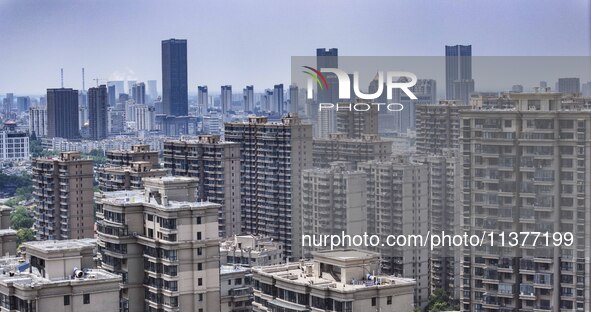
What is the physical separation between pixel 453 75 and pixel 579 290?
88.7 inches

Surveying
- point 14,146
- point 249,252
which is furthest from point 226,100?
point 249,252

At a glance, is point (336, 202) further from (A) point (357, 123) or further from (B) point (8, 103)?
(B) point (8, 103)

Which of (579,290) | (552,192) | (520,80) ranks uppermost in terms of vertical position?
(520,80)

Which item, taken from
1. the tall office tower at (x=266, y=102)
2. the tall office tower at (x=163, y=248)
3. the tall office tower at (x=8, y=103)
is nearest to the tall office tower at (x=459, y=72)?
the tall office tower at (x=163, y=248)

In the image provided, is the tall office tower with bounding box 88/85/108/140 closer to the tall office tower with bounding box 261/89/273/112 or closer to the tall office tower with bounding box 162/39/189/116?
the tall office tower with bounding box 162/39/189/116

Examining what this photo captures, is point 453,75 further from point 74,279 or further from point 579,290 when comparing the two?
point 74,279

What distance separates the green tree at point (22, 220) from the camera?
1250 cm

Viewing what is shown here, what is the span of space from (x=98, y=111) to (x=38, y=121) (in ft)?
4.49

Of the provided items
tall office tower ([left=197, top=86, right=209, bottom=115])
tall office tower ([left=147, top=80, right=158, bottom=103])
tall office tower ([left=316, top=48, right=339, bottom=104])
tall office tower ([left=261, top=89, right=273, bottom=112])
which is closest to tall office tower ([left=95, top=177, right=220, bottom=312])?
tall office tower ([left=316, top=48, right=339, bottom=104])

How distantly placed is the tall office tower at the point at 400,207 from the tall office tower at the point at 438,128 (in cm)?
33

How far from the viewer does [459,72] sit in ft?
26.6

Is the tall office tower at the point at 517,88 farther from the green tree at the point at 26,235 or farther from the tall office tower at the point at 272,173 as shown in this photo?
the green tree at the point at 26,235

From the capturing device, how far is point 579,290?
249 inches

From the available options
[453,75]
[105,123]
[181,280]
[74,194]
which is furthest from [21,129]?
[181,280]
